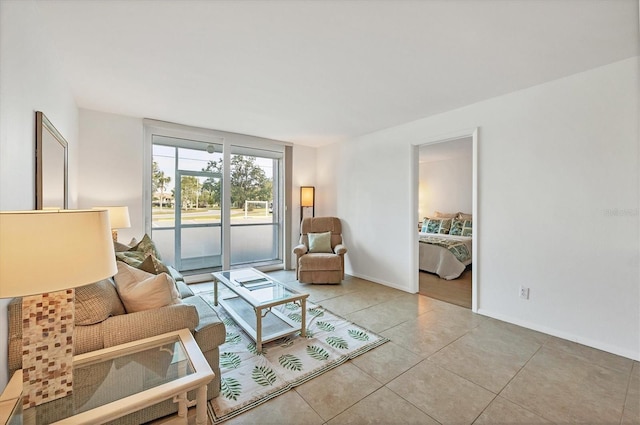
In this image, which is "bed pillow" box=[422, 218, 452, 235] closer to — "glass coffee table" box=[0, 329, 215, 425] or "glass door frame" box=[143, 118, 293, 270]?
"glass door frame" box=[143, 118, 293, 270]

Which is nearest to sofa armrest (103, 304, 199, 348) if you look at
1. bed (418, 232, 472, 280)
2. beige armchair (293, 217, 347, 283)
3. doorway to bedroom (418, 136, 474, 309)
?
beige armchair (293, 217, 347, 283)

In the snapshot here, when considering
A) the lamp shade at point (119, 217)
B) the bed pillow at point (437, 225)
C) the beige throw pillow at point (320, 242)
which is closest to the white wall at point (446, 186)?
the bed pillow at point (437, 225)

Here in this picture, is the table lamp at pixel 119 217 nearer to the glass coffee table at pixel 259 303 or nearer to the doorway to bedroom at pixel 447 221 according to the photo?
the glass coffee table at pixel 259 303

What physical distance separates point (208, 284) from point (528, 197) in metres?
4.31

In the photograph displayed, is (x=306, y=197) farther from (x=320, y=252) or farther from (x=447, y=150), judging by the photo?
(x=447, y=150)

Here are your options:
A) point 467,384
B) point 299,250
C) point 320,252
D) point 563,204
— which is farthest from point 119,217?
point 563,204

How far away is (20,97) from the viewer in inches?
53.9

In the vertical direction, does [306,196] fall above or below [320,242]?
above

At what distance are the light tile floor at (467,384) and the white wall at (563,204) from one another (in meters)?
0.30

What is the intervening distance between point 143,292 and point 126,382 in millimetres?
531

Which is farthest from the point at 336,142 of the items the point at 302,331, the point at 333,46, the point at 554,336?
the point at 554,336

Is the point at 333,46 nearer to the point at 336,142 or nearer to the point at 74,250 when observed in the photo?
the point at 74,250

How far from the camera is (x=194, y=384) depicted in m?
1.16

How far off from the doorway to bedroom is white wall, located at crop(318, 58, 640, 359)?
2.01 feet
